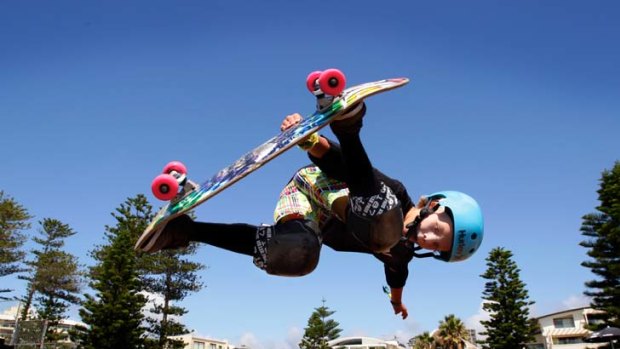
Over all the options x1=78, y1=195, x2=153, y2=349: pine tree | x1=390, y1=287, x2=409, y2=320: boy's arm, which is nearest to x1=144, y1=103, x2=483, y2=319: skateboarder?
x1=390, y1=287, x2=409, y2=320: boy's arm

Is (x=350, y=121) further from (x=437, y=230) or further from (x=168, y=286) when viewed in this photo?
(x=168, y=286)

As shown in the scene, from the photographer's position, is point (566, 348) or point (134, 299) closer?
point (134, 299)

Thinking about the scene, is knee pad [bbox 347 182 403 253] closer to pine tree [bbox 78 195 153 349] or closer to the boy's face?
the boy's face

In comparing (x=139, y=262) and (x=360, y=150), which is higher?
(x=139, y=262)

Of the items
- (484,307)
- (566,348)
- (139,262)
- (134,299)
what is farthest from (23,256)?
(566,348)

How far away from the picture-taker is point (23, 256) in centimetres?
3856

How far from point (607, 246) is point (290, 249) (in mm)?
34254

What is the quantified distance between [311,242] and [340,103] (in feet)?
2.62

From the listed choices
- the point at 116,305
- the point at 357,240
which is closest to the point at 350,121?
the point at 357,240

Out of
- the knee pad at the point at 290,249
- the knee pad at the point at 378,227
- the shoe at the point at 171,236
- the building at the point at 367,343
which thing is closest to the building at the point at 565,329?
the building at the point at 367,343

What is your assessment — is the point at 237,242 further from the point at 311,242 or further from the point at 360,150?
the point at 360,150

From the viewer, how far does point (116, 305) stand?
3034 cm

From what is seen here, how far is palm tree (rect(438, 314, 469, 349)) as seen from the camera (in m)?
48.4

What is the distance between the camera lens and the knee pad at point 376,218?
2.74 meters
